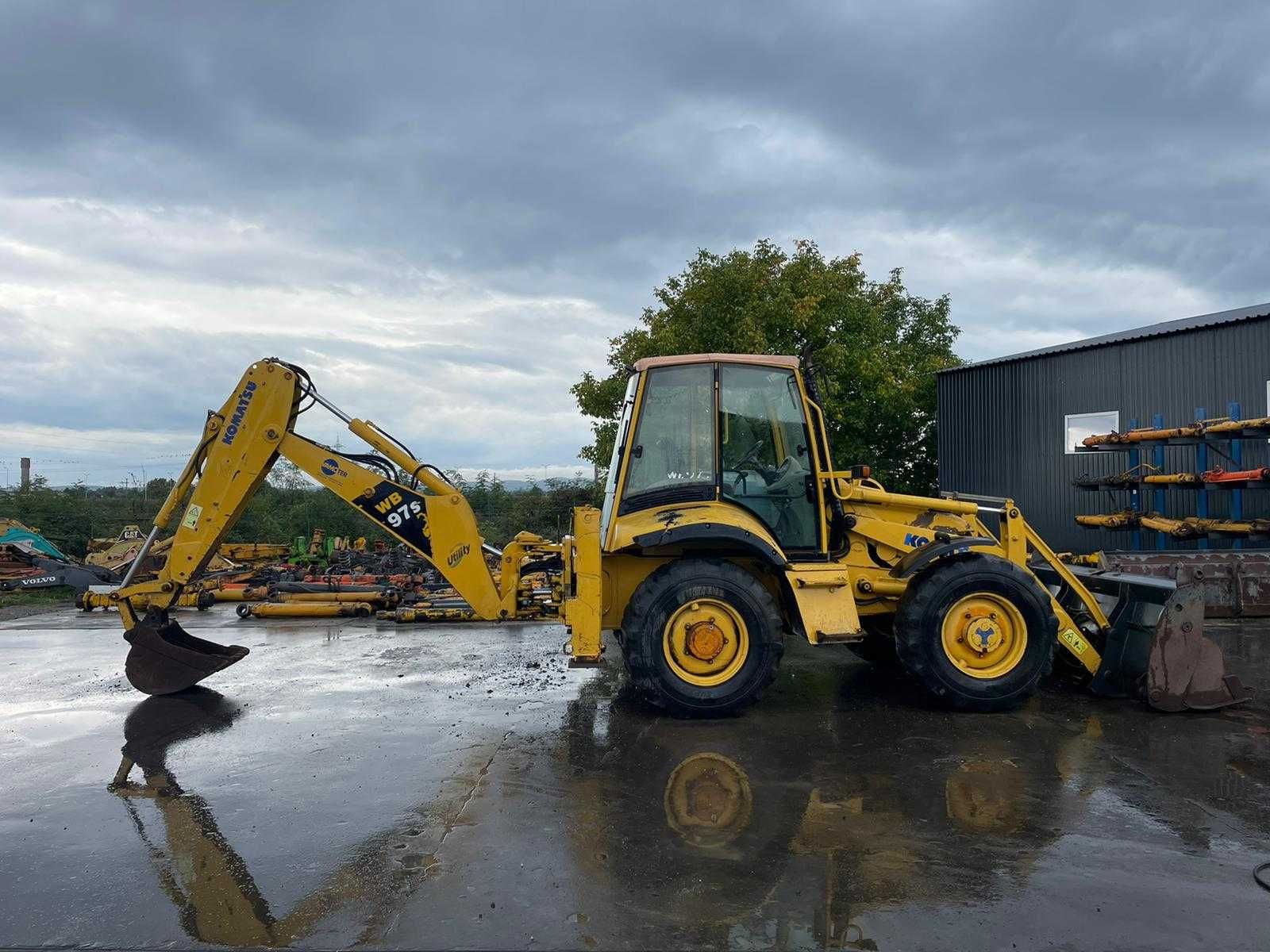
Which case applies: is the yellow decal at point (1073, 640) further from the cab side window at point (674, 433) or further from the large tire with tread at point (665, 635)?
the cab side window at point (674, 433)

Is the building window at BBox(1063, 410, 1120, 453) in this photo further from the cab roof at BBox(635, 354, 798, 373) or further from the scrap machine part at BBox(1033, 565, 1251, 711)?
the cab roof at BBox(635, 354, 798, 373)

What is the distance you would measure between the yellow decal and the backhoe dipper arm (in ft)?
14.5

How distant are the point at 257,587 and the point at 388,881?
11.9 metres

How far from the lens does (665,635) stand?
6195 mm

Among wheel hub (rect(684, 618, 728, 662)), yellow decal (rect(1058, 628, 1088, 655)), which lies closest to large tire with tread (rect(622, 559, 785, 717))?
wheel hub (rect(684, 618, 728, 662))

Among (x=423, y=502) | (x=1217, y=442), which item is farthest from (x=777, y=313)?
(x=423, y=502)

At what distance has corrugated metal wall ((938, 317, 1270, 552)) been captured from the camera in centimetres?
1505

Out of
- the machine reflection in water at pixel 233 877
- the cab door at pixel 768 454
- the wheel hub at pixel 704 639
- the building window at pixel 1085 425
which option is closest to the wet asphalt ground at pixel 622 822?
the machine reflection in water at pixel 233 877

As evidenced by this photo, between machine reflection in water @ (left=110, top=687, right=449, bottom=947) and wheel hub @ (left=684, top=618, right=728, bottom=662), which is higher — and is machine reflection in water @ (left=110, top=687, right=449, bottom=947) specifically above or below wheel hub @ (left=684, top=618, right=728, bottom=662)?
below

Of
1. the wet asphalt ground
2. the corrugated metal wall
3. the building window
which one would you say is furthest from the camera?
the building window

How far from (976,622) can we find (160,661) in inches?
260

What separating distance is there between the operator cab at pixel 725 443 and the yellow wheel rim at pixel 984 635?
116 centimetres

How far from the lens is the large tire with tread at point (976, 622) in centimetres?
632

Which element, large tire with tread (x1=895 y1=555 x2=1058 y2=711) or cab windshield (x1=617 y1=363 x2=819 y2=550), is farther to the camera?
cab windshield (x1=617 y1=363 x2=819 y2=550)
